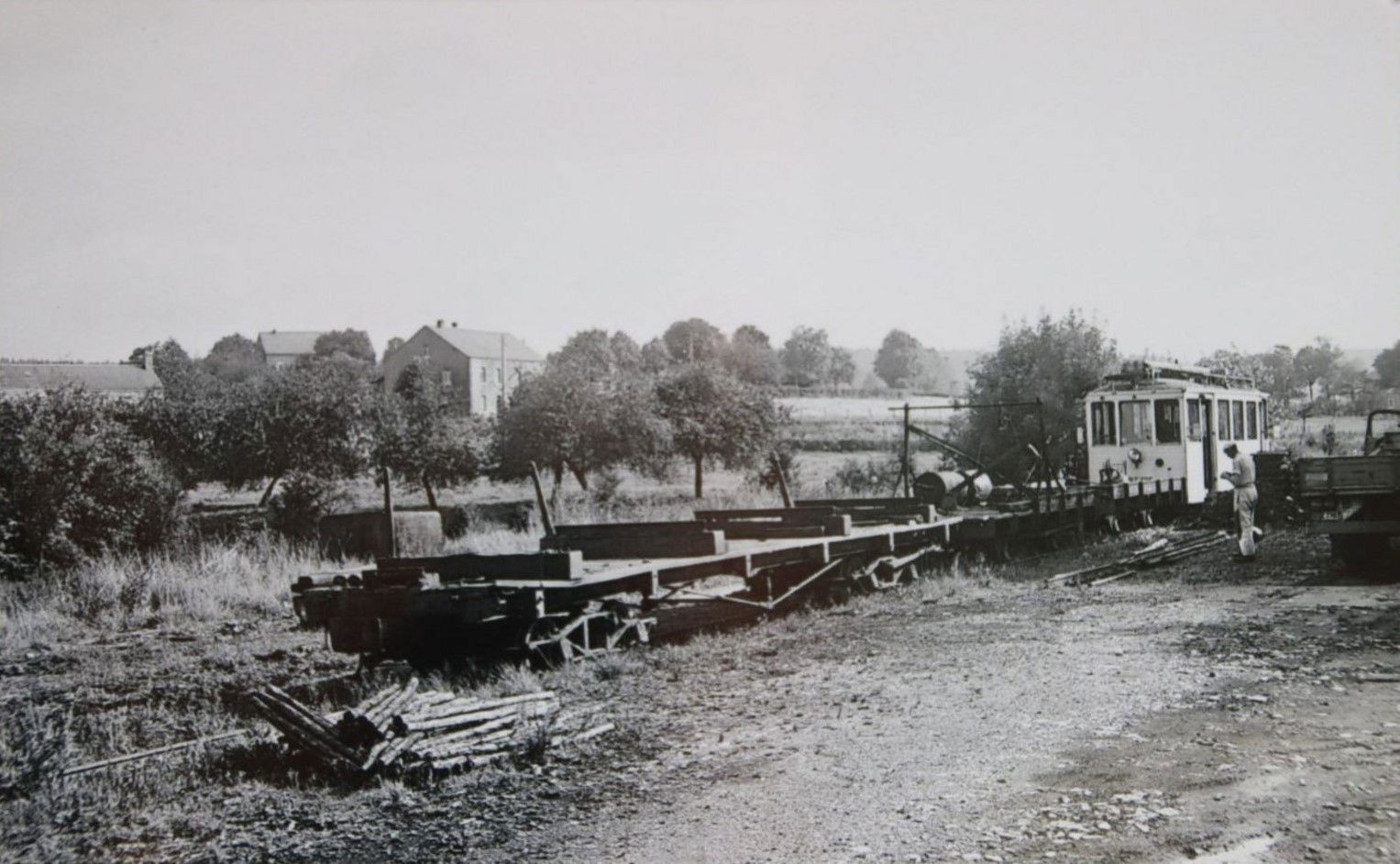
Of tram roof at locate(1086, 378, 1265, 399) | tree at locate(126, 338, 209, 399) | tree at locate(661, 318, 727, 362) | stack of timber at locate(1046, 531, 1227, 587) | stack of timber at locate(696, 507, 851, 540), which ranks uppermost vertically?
tree at locate(661, 318, 727, 362)

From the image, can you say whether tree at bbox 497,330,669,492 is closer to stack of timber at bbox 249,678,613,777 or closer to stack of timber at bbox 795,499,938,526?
stack of timber at bbox 795,499,938,526

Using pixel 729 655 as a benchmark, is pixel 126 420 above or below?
above

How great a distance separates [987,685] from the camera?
7059 millimetres

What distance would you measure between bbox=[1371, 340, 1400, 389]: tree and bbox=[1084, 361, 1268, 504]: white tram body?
3.27 m

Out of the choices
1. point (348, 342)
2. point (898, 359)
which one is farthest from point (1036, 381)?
point (898, 359)

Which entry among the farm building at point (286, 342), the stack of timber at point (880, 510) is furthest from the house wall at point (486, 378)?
the stack of timber at point (880, 510)

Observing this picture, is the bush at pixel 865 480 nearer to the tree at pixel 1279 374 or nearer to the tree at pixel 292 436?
the tree at pixel 292 436

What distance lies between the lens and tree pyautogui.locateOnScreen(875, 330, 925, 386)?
355 ft

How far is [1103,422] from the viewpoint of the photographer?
19266 mm

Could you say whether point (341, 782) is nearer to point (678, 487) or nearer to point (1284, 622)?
point (1284, 622)

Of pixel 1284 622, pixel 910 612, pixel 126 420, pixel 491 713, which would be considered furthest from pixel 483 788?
pixel 126 420

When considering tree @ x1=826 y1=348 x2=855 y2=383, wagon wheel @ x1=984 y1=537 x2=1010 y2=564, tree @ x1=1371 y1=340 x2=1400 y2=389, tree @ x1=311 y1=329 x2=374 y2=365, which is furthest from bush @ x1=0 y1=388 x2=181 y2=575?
tree @ x1=826 y1=348 x2=855 y2=383

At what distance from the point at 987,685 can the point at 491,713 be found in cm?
318

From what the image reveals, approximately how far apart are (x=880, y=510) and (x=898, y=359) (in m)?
98.4
